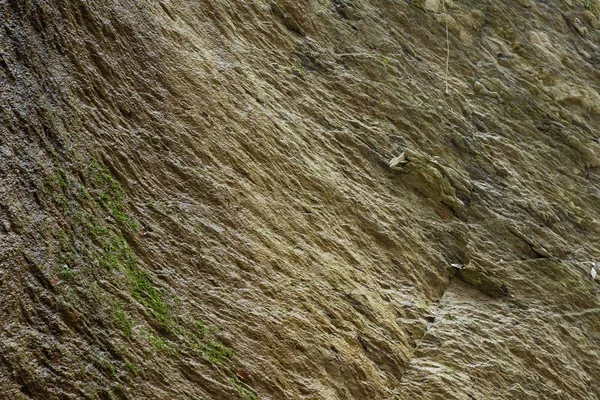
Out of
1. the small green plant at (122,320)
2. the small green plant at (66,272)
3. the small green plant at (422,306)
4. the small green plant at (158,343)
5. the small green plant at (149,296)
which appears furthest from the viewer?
the small green plant at (422,306)

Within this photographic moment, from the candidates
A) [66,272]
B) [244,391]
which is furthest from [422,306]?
[66,272]

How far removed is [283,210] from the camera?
5.89 meters

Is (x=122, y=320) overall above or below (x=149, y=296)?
below

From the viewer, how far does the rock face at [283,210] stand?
4062 millimetres

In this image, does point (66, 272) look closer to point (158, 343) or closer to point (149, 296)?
point (149, 296)

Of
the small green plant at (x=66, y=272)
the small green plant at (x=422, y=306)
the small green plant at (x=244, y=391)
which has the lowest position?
the small green plant at (x=244, y=391)

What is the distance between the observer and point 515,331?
257 inches

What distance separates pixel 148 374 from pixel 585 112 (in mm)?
8664

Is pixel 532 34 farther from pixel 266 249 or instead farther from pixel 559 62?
pixel 266 249

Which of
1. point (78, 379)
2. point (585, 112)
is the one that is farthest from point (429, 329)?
point (585, 112)

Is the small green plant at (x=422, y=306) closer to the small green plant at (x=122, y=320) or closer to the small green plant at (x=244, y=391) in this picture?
the small green plant at (x=244, y=391)

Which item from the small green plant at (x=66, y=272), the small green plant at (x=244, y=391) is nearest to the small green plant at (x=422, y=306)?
the small green plant at (x=244, y=391)

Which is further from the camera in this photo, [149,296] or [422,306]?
[422,306]

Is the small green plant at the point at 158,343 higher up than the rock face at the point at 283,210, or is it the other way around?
the rock face at the point at 283,210
